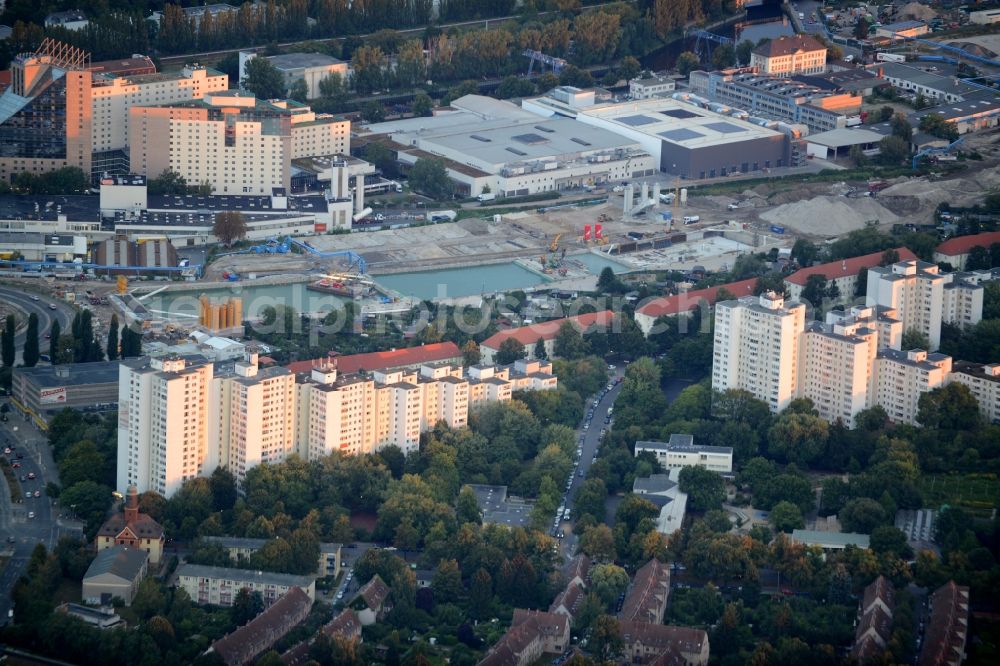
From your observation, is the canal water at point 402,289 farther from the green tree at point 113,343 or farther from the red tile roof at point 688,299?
the red tile roof at point 688,299

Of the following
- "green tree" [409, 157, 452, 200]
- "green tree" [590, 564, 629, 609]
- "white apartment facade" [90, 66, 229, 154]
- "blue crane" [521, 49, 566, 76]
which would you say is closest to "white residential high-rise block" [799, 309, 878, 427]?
"green tree" [590, 564, 629, 609]

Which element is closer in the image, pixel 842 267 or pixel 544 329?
pixel 544 329

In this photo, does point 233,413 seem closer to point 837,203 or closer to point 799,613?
point 799,613

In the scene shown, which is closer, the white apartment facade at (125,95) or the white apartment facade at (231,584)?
the white apartment facade at (231,584)

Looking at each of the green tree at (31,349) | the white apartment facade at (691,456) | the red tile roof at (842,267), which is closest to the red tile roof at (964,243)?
the red tile roof at (842,267)

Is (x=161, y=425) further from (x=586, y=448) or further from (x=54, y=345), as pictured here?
(x=586, y=448)

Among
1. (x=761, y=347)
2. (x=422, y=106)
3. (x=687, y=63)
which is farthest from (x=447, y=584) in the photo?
(x=687, y=63)
